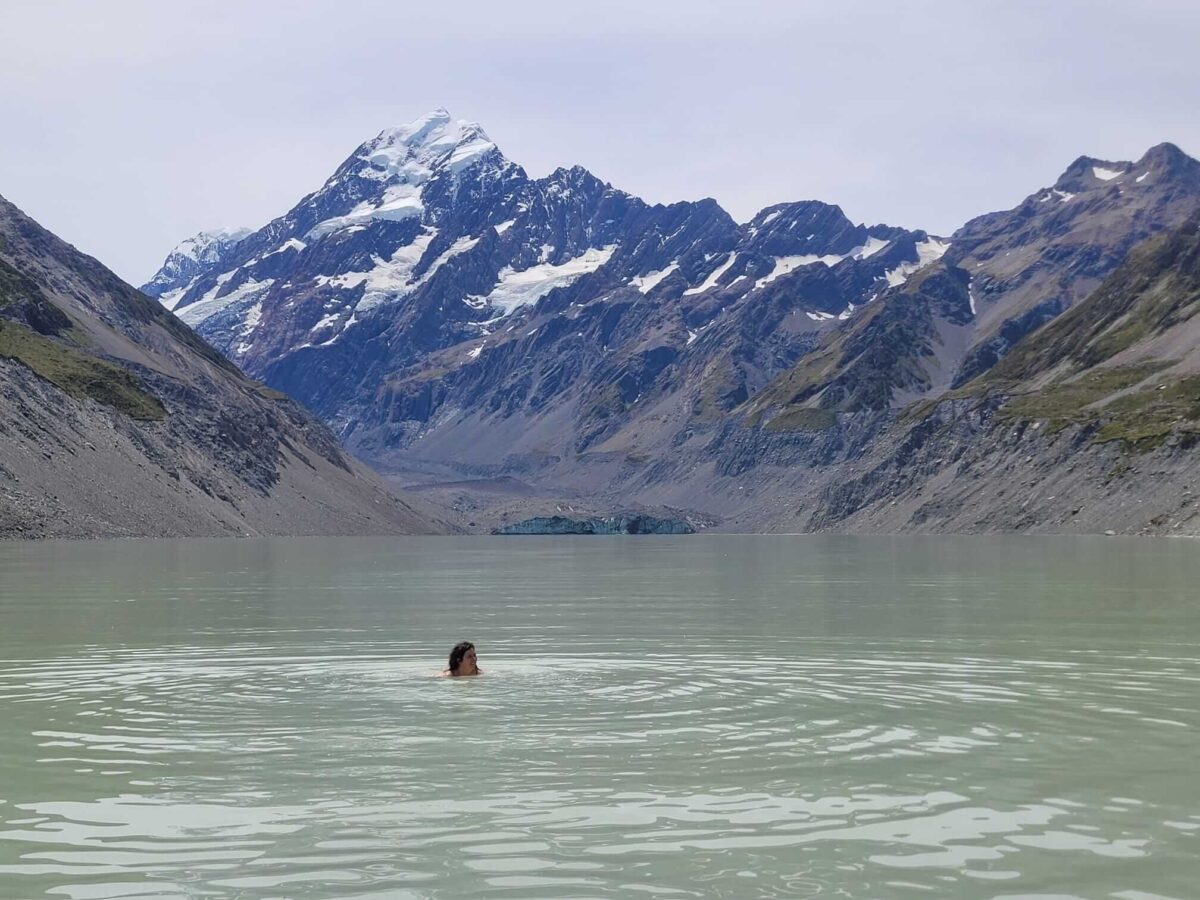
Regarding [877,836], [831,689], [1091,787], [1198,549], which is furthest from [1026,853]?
[1198,549]

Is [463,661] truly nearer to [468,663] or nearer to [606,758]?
[468,663]

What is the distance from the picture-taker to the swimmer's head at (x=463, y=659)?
3853 cm

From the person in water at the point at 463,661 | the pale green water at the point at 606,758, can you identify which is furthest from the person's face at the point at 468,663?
the pale green water at the point at 606,758

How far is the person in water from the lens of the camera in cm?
3853

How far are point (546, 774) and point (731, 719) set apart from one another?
305 inches

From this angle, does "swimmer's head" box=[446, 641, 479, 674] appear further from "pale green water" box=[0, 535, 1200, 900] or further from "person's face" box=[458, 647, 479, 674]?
"pale green water" box=[0, 535, 1200, 900]

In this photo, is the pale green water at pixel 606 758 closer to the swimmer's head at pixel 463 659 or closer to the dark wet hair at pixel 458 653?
the swimmer's head at pixel 463 659

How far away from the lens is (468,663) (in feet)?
128

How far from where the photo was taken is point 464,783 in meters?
24.1

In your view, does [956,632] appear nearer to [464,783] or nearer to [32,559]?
[464,783]

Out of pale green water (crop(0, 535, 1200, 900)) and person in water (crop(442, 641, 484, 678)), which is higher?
person in water (crop(442, 641, 484, 678))

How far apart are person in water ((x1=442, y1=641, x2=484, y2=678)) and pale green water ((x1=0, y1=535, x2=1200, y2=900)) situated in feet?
1.25

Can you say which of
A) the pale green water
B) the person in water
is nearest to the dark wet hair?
the person in water

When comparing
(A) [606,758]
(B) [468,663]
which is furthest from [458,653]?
(A) [606,758]
